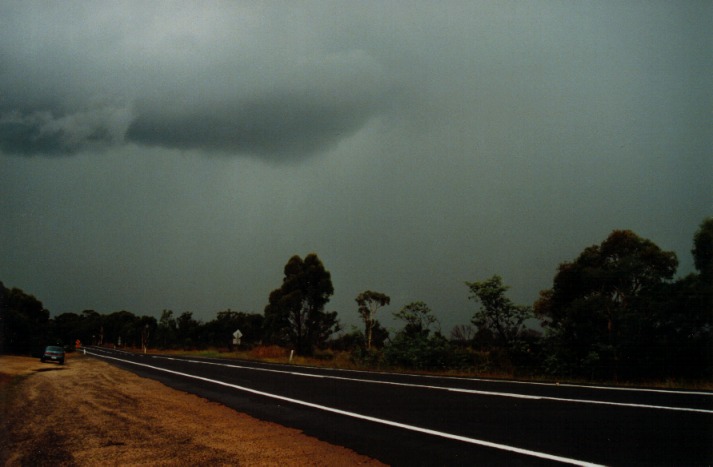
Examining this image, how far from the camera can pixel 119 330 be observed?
132250mm

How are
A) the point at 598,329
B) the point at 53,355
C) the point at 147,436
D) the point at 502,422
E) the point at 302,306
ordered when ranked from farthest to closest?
the point at 302,306 < the point at 53,355 < the point at 598,329 < the point at 502,422 < the point at 147,436

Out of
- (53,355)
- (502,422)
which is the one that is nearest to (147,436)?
(502,422)

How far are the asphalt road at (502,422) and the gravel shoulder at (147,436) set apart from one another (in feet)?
1.97

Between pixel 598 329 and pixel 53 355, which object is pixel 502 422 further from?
pixel 53 355

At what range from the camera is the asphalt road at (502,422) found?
593cm

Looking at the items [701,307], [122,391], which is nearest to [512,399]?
[122,391]

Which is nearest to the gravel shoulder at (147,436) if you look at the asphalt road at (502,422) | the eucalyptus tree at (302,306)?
the asphalt road at (502,422)

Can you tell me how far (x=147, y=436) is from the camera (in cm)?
784

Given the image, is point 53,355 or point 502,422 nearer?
point 502,422

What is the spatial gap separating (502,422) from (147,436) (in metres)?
5.65

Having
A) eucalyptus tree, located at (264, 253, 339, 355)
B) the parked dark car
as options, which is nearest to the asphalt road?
the parked dark car

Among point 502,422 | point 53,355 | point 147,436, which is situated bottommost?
point 53,355

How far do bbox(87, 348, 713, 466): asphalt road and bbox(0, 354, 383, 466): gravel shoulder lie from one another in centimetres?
60

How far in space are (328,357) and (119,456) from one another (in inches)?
1365
